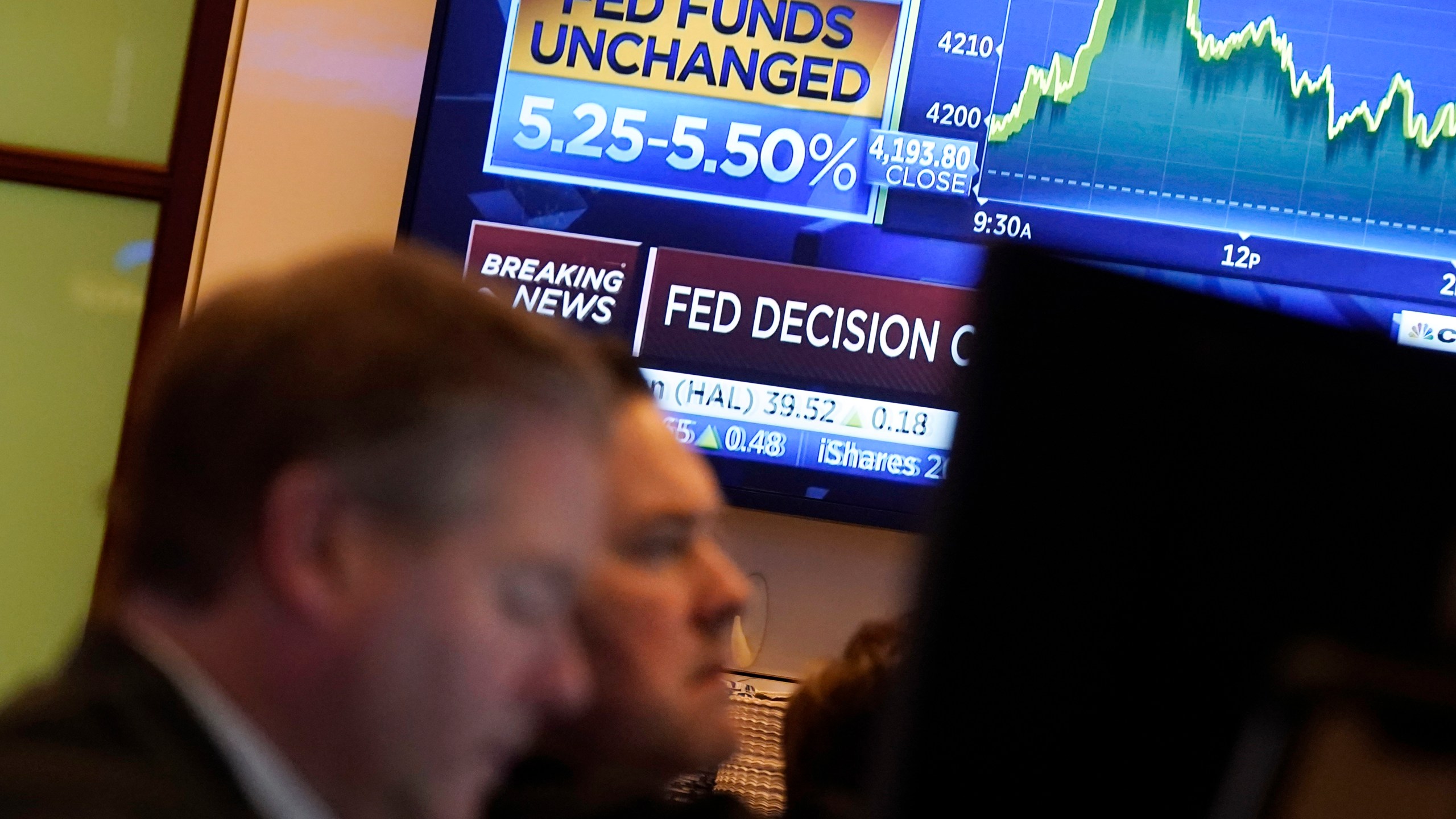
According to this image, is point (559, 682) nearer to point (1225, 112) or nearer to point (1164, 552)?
point (1164, 552)

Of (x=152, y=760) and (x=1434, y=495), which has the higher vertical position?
(x=1434, y=495)

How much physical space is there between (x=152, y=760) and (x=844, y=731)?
0.95 m

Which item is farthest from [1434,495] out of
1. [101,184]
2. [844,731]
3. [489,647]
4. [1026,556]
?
[101,184]

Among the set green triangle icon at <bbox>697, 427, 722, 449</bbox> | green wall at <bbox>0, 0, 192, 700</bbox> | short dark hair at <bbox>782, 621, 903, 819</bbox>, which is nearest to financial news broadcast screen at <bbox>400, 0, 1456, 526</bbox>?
green triangle icon at <bbox>697, 427, 722, 449</bbox>

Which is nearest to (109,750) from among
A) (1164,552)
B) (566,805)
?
(1164,552)

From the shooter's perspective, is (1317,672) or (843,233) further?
(843,233)

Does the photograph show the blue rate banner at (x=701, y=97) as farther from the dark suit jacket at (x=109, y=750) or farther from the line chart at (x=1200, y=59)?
the dark suit jacket at (x=109, y=750)

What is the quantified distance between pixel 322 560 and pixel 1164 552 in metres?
0.44

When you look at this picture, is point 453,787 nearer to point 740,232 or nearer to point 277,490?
point 277,490

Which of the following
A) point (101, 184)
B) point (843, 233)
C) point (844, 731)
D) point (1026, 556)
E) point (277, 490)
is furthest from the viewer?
point (101, 184)

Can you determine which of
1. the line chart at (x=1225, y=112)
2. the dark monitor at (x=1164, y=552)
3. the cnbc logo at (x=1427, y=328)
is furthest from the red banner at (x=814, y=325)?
the dark monitor at (x=1164, y=552)

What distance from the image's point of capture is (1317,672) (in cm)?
73

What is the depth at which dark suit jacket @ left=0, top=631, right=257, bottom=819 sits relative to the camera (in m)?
0.73

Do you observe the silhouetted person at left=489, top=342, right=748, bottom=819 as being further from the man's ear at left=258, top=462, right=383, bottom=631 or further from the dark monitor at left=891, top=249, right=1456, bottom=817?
the dark monitor at left=891, top=249, right=1456, bottom=817
